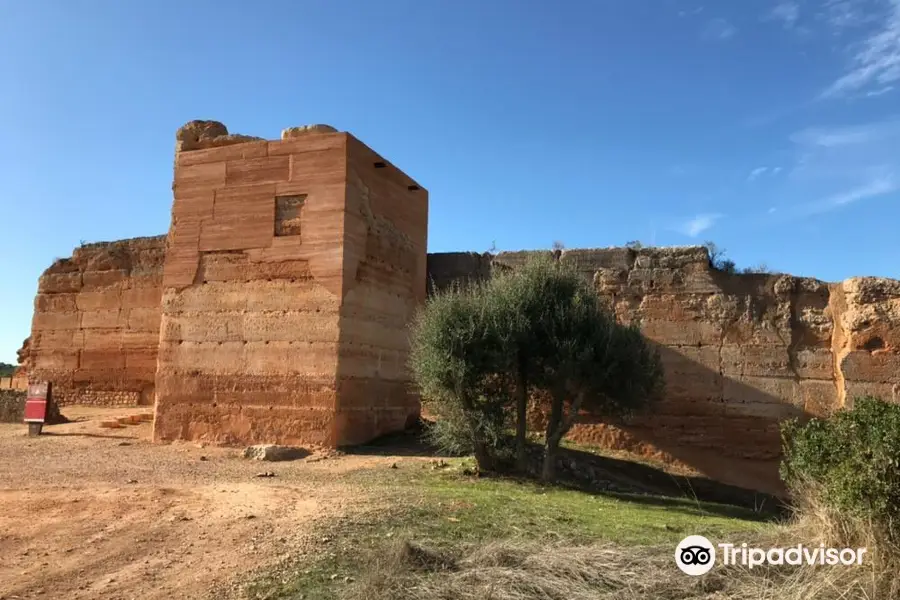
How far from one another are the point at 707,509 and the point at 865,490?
455cm

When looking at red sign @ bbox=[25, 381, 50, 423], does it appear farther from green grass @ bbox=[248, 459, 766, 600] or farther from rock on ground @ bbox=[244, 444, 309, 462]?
green grass @ bbox=[248, 459, 766, 600]

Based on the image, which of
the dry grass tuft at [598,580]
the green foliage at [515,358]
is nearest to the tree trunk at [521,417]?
the green foliage at [515,358]

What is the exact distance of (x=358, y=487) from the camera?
8.65 m

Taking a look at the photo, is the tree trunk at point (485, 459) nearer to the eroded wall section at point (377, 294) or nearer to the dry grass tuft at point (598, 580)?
the eroded wall section at point (377, 294)

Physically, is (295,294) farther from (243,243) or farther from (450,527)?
(450,527)

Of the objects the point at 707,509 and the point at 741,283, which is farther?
the point at 741,283

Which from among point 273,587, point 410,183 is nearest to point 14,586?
point 273,587

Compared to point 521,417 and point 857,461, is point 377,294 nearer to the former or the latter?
point 521,417

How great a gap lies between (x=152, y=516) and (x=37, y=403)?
849cm

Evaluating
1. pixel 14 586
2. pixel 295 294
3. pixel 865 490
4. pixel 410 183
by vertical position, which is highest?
pixel 410 183

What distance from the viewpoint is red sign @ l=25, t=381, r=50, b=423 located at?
13.8 m

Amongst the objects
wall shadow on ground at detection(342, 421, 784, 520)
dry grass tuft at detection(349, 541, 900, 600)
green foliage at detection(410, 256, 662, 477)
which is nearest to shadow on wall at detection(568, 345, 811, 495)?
wall shadow on ground at detection(342, 421, 784, 520)

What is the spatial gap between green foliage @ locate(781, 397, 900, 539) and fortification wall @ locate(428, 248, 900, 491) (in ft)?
24.3

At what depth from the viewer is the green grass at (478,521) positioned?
535cm
